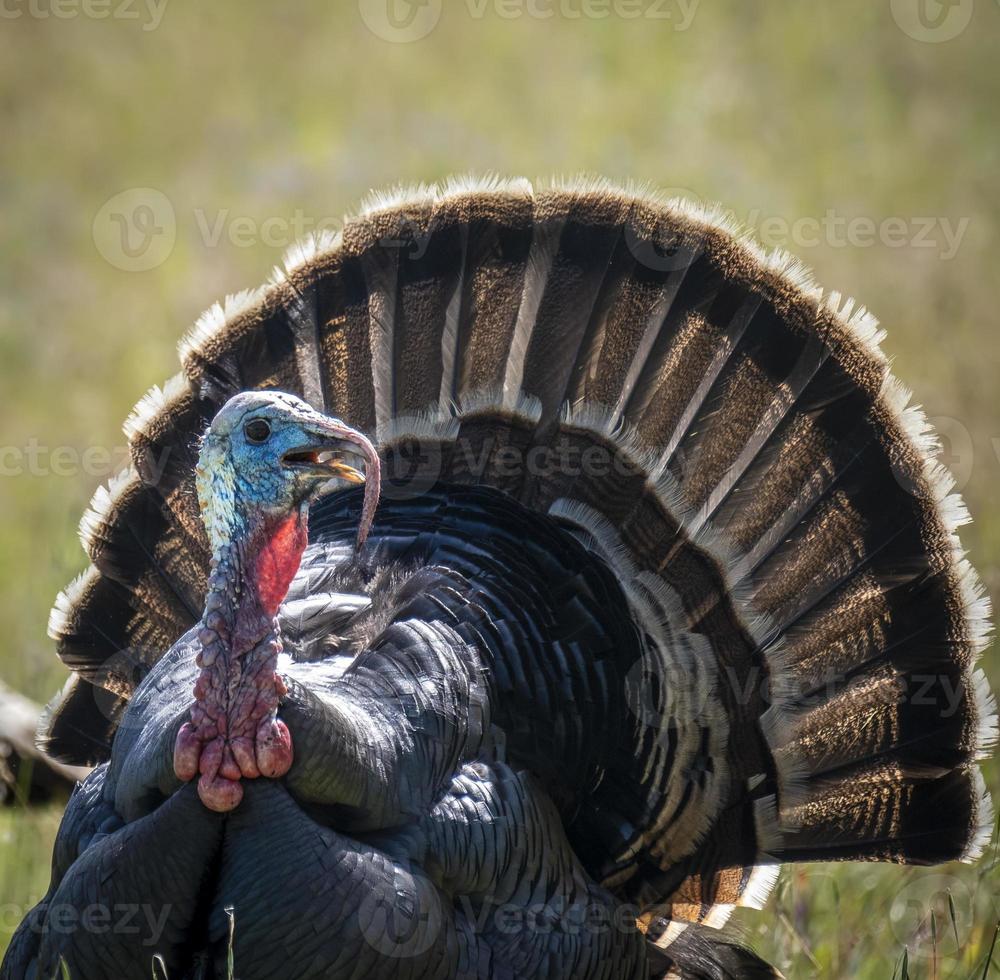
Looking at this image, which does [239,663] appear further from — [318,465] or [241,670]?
[318,465]

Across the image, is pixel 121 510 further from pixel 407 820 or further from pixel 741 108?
pixel 741 108

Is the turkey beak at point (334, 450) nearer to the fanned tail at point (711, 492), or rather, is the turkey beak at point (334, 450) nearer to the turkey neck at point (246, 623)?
the turkey neck at point (246, 623)

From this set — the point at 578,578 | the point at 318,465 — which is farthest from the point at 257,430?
the point at 578,578

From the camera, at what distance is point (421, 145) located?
12.4m

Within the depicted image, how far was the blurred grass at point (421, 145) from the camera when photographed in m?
9.75

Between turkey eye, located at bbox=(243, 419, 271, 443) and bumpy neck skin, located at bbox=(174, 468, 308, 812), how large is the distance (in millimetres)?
170

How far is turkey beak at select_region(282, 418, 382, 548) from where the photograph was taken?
339 centimetres

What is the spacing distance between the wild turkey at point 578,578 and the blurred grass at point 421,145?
3.59m

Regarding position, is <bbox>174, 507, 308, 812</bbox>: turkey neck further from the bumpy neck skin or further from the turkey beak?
the turkey beak

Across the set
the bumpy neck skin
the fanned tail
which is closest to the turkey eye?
the bumpy neck skin

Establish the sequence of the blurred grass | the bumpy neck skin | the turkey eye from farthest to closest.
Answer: the blurred grass → the turkey eye → the bumpy neck skin

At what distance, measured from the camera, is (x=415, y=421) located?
4.57m

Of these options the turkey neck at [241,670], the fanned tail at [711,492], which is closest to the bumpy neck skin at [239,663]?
the turkey neck at [241,670]

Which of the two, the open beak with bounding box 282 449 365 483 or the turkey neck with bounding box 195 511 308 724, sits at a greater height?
the open beak with bounding box 282 449 365 483
